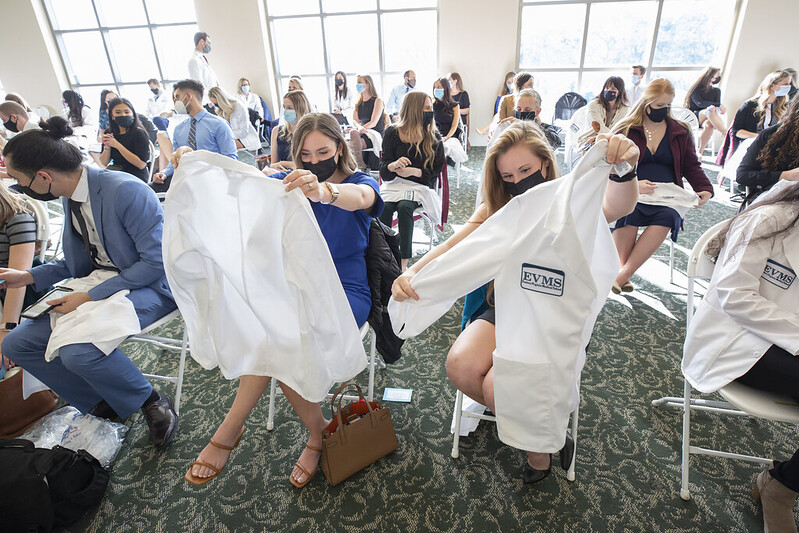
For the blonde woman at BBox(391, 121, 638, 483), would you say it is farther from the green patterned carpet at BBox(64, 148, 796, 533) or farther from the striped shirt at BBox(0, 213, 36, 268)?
the striped shirt at BBox(0, 213, 36, 268)

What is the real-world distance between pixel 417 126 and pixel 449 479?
2.66 m

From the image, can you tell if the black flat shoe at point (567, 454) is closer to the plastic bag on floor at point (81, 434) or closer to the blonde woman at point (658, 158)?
the blonde woman at point (658, 158)

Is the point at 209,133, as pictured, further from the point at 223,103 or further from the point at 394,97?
the point at 394,97

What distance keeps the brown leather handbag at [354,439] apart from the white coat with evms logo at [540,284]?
0.56 meters

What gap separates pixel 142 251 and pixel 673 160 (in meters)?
3.25

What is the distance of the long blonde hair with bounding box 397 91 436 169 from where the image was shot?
3.38 metres

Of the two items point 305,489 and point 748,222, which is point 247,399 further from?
point 748,222

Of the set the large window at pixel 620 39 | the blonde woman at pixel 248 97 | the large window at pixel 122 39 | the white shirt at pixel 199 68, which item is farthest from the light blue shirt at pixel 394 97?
the large window at pixel 122 39

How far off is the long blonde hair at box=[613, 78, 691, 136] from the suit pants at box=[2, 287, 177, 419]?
3.00m

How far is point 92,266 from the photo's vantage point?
81.4 inches

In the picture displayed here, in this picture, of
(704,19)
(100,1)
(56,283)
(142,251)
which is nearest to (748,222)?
(142,251)

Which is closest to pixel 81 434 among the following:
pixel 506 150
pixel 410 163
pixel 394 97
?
pixel 506 150

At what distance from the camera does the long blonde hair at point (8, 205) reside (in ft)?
6.67

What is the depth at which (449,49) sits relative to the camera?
8961 mm
